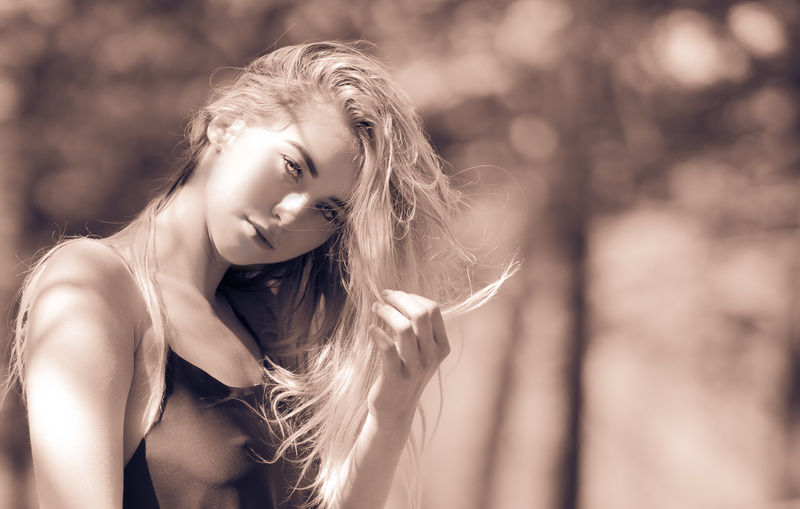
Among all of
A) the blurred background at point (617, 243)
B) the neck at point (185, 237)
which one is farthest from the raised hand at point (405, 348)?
the blurred background at point (617, 243)

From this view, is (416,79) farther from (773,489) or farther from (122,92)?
(773,489)

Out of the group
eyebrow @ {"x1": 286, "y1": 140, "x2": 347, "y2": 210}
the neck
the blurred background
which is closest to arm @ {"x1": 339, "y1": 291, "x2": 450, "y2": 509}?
eyebrow @ {"x1": 286, "y1": 140, "x2": 347, "y2": 210}

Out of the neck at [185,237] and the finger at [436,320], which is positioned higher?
the neck at [185,237]

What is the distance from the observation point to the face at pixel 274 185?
152 cm

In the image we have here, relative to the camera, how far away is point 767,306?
2639 millimetres

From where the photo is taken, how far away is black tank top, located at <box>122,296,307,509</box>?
1367 mm

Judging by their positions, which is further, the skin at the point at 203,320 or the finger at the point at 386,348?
the finger at the point at 386,348

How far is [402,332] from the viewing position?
4.55 ft

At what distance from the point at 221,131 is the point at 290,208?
28cm

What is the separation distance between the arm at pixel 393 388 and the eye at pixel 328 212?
0.90 ft

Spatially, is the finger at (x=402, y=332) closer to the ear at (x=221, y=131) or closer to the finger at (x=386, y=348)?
the finger at (x=386, y=348)

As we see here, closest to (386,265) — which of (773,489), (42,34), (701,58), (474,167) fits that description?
(474,167)

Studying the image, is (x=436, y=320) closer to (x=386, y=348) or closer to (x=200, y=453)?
(x=386, y=348)

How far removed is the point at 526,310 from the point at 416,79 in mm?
945
